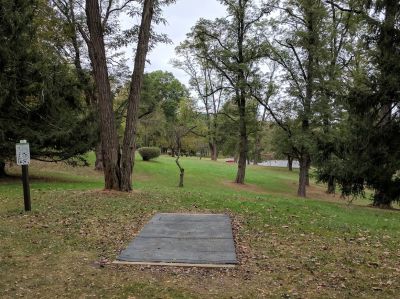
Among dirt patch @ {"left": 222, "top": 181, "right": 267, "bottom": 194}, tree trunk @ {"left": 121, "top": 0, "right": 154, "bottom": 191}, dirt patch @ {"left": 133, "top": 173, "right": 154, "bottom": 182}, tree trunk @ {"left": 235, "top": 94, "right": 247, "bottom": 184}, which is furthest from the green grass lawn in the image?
tree trunk @ {"left": 235, "top": 94, "right": 247, "bottom": 184}

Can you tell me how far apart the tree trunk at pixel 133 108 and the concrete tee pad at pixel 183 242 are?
3384 mm

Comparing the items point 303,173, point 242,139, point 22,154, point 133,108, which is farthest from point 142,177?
point 22,154

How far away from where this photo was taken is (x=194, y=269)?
4938mm

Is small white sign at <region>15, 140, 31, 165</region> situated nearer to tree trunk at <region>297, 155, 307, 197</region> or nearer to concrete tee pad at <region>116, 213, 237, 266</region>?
concrete tee pad at <region>116, 213, 237, 266</region>

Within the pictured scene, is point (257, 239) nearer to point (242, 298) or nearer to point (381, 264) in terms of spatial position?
point (381, 264)

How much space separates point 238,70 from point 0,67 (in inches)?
531

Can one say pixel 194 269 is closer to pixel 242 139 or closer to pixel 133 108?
pixel 133 108

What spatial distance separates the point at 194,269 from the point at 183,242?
1.11m

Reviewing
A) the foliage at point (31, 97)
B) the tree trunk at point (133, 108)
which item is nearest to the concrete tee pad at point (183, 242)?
the tree trunk at point (133, 108)

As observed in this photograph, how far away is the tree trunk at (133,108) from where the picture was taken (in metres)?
10.9

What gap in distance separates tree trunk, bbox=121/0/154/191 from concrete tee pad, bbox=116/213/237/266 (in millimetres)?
3384

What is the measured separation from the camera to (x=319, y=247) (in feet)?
19.6

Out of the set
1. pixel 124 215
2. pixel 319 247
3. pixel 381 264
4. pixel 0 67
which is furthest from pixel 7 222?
pixel 0 67

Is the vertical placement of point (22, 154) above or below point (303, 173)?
above
